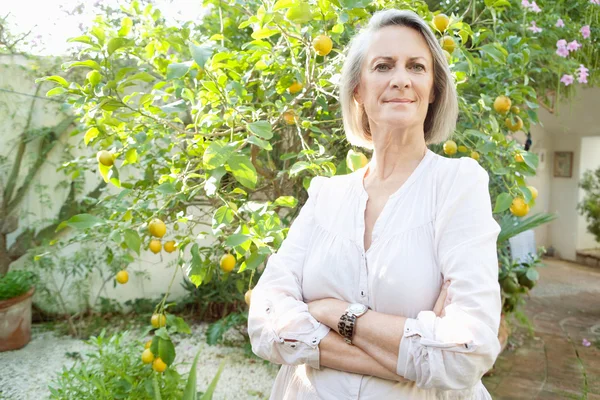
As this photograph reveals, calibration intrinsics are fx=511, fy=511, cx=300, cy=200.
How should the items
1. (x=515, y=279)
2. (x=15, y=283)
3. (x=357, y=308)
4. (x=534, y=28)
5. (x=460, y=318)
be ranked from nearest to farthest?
(x=460, y=318) → (x=357, y=308) → (x=534, y=28) → (x=515, y=279) → (x=15, y=283)

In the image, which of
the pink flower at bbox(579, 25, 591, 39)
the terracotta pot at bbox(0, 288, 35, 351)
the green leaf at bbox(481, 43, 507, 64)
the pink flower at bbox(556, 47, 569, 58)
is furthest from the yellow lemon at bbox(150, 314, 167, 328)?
the pink flower at bbox(579, 25, 591, 39)

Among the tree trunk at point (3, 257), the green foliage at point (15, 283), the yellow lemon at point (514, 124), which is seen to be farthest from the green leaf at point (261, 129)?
the tree trunk at point (3, 257)

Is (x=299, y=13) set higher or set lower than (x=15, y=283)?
higher

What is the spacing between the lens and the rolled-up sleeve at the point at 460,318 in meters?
0.97

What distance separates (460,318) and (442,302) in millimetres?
65

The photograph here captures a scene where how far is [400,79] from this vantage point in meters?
1.16

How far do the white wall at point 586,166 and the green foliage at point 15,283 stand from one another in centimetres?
799

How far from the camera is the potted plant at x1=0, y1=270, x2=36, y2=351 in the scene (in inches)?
143

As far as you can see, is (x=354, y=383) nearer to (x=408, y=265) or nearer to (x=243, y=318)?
(x=408, y=265)

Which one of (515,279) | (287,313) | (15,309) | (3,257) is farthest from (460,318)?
(3,257)

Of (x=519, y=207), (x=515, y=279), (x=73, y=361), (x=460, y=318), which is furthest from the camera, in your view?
(x=515, y=279)

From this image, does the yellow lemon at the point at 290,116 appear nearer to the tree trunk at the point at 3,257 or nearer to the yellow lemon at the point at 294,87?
the yellow lemon at the point at 294,87

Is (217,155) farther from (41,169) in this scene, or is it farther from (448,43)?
(41,169)

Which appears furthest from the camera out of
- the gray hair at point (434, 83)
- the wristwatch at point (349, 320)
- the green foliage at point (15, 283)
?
the green foliage at point (15, 283)
